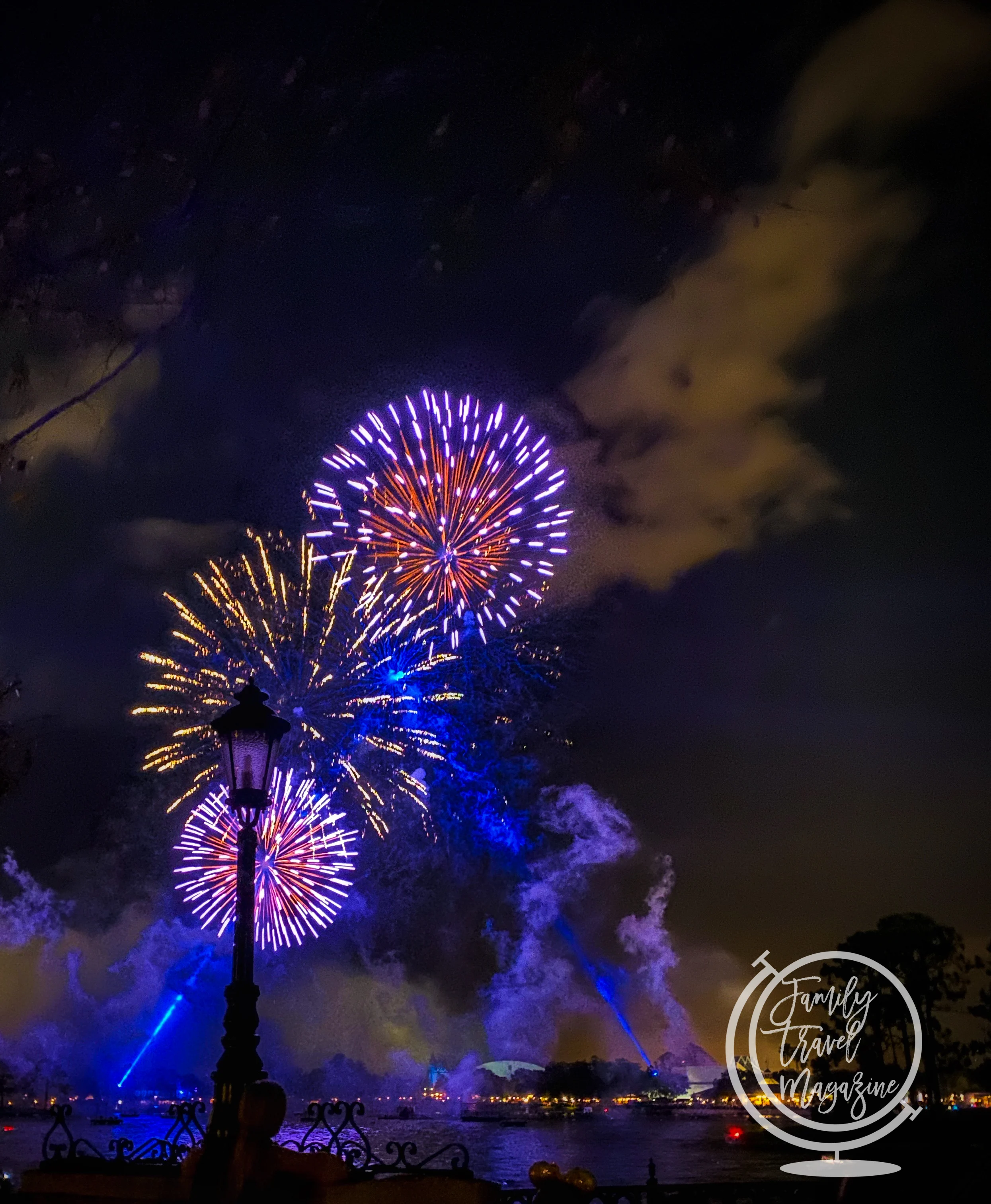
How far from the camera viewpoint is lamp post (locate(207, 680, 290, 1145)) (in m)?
8.81

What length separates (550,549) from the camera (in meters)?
24.7

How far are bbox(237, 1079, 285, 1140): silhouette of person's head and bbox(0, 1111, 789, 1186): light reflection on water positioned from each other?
25.4m

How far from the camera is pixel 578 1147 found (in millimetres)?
111062

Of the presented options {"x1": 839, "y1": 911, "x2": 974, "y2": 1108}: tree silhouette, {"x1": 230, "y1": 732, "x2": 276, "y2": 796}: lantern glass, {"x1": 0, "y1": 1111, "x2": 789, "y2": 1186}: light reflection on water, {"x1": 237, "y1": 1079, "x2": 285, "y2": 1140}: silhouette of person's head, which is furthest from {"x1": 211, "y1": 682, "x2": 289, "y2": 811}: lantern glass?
{"x1": 839, "y1": 911, "x2": 974, "y2": 1108}: tree silhouette

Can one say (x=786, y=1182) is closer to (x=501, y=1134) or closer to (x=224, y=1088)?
(x=224, y=1088)

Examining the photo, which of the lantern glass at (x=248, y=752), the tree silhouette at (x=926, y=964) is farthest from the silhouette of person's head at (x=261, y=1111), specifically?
the tree silhouette at (x=926, y=964)

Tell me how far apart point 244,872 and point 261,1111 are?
12.5ft

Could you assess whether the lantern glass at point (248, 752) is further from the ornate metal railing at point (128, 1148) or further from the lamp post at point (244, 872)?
the ornate metal railing at point (128, 1148)

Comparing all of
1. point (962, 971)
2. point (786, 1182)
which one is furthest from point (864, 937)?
point (786, 1182)

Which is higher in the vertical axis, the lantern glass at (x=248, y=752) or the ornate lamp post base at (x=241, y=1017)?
the lantern glass at (x=248, y=752)

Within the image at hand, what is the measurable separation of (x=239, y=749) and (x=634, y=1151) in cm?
10564

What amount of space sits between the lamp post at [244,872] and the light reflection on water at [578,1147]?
22.3 meters

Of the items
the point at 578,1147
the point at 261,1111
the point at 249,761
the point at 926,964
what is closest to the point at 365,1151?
the point at 261,1111

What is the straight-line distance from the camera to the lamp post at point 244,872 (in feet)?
28.9
